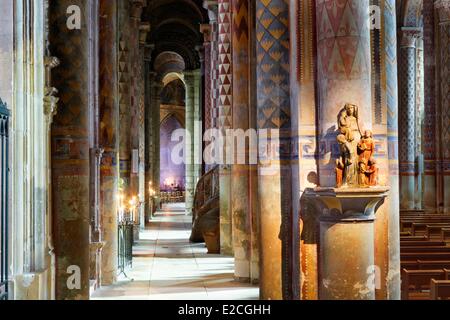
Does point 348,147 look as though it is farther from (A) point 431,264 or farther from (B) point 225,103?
(B) point 225,103

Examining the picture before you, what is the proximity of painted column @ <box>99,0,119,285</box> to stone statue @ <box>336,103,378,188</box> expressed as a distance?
6685 mm

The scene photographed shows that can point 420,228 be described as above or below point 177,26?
below

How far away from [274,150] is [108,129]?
5339 mm

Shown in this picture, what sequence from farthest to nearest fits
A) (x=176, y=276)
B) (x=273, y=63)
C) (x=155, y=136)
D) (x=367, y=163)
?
(x=155, y=136), (x=176, y=276), (x=273, y=63), (x=367, y=163)

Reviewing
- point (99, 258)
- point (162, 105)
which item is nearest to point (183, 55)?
point (162, 105)

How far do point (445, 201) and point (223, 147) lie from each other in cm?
1021

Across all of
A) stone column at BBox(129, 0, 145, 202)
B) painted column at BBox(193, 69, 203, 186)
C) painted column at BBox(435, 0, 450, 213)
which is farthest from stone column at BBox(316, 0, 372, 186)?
painted column at BBox(193, 69, 203, 186)

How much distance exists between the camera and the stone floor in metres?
11.8

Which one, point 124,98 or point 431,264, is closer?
point 431,264

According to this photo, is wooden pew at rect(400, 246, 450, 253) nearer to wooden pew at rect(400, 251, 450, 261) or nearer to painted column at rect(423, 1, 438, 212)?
wooden pew at rect(400, 251, 450, 261)

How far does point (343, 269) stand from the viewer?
8.14 metres

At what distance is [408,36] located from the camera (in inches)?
1089

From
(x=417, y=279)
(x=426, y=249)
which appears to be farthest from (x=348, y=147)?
(x=426, y=249)
